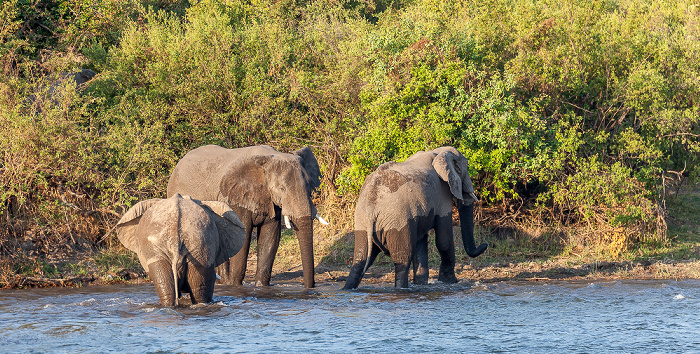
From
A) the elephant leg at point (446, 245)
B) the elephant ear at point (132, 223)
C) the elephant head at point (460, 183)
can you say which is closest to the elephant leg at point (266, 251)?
the elephant leg at point (446, 245)

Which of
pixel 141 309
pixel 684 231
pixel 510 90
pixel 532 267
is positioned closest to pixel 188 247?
pixel 141 309

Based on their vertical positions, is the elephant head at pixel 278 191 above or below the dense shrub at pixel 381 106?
below

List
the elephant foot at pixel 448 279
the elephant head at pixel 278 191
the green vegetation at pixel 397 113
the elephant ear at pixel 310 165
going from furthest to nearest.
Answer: the green vegetation at pixel 397 113, the elephant ear at pixel 310 165, the elephant foot at pixel 448 279, the elephant head at pixel 278 191

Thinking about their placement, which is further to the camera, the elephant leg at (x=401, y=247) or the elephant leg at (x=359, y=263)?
the elephant leg at (x=359, y=263)

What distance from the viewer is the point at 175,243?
881 cm

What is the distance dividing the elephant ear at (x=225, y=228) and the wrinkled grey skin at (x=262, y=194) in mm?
1908

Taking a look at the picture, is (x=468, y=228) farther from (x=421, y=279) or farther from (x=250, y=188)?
(x=250, y=188)

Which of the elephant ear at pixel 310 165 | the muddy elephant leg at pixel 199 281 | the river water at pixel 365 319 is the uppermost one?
the elephant ear at pixel 310 165

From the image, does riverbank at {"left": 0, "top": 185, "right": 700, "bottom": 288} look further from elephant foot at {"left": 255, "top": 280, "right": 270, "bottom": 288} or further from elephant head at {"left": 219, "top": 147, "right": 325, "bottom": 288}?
elephant head at {"left": 219, "top": 147, "right": 325, "bottom": 288}

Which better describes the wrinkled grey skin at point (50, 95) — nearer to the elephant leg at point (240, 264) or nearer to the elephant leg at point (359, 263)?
the elephant leg at point (240, 264)

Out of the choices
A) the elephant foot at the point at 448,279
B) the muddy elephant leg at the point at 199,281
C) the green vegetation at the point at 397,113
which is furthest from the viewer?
the green vegetation at the point at 397,113

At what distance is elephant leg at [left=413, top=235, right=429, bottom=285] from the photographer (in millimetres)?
11992

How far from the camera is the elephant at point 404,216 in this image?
11336 millimetres

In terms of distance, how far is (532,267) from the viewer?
13188 millimetres
